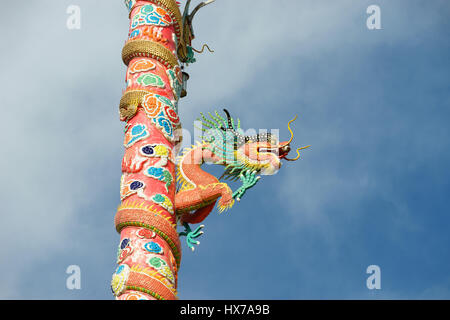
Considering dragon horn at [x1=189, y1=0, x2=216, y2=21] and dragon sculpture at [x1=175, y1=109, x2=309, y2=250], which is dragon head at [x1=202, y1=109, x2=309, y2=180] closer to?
dragon sculpture at [x1=175, y1=109, x2=309, y2=250]

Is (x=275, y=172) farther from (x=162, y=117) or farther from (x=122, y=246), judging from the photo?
(x=122, y=246)

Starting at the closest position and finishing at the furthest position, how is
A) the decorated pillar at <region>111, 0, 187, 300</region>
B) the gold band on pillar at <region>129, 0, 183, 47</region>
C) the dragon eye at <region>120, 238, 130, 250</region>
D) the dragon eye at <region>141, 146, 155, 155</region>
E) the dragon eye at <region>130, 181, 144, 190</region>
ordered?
the decorated pillar at <region>111, 0, 187, 300</region>, the dragon eye at <region>120, 238, 130, 250</region>, the dragon eye at <region>130, 181, 144, 190</region>, the dragon eye at <region>141, 146, 155, 155</region>, the gold band on pillar at <region>129, 0, 183, 47</region>

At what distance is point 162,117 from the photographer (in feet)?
50.9

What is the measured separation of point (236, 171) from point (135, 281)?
335 cm

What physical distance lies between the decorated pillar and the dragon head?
808 millimetres

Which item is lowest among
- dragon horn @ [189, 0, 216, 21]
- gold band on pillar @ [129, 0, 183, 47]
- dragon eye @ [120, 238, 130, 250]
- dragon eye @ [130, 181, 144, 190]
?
dragon eye @ [120, 238, 130, 250]

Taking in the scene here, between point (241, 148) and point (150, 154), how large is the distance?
196 cm

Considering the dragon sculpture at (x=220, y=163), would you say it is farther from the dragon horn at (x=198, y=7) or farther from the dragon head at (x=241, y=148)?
the dragon horn at (x=198, y=7)

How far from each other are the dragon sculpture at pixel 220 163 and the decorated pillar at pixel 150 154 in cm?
34

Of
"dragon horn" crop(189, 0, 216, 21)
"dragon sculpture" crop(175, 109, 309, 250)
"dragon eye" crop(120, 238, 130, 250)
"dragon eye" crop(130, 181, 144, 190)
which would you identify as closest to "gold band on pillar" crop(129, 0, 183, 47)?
"dragon horn" crop(189, 0, 216, 21)

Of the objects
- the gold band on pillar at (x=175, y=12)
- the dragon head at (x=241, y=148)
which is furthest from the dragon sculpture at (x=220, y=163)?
the gold band on pillar at (x=175, y=12)

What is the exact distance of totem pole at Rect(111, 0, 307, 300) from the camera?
13.9 meters

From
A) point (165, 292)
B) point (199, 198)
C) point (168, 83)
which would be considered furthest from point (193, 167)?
point (165, 292)

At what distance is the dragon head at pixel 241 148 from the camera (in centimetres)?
1563
